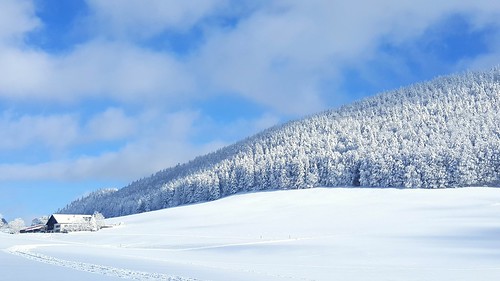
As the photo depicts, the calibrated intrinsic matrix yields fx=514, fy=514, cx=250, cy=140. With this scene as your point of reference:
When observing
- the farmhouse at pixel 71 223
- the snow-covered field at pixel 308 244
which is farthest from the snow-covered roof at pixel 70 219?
the snow-covered field at pixel 308 244

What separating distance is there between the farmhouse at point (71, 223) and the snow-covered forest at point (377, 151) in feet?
115

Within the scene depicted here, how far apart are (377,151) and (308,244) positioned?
252 ft

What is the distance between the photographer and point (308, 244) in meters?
46.7

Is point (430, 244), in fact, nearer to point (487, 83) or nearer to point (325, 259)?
point (325, 259)

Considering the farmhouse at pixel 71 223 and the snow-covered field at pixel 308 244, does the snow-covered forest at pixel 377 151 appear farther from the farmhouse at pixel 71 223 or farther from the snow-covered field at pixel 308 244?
the farmhouse at pixel 71 223

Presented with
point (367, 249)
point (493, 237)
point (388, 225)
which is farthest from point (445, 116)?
point (367, 249)

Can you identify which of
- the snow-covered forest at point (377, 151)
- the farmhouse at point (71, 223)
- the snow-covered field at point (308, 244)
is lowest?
the snow-covered field at point (308, 244)

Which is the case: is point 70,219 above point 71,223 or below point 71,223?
above

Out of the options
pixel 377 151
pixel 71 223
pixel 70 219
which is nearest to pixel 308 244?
pixel 377 151

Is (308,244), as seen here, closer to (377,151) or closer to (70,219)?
(377,151)

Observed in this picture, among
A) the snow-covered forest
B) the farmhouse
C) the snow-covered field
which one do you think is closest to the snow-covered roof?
the farmhouse

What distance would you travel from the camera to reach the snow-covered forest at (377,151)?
345 feet

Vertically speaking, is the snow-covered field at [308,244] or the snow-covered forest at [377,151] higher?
the snow-covered forest at [377,151]

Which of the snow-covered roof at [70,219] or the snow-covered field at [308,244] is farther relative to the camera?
the snow-covered roof at [70,219]
